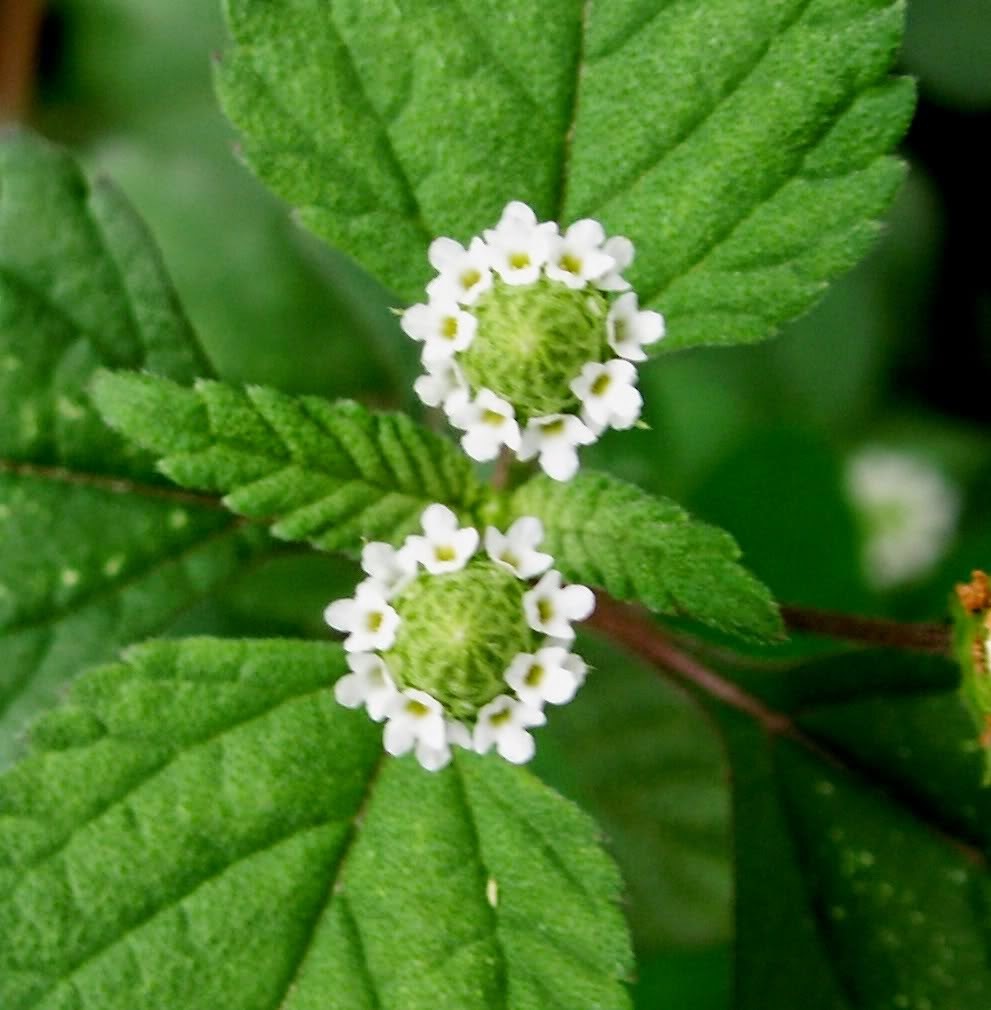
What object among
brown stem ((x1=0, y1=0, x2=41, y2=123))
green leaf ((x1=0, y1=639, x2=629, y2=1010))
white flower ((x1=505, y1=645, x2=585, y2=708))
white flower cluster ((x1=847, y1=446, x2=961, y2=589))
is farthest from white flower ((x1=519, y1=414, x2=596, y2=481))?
brown stem ((x1=0, y1=0, x2=41, y2=123))

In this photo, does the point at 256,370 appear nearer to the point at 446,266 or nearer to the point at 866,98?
the point at 446,266

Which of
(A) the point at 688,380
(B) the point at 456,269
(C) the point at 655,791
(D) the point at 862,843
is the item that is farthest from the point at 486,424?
(A) the point at 688,380

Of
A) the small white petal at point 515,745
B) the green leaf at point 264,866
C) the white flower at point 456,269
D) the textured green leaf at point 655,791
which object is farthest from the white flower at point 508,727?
the textured green leaf at point 655,791

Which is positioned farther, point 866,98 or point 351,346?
point 351,346

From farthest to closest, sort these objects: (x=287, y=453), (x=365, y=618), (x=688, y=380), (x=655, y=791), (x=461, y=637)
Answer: (x=688, y=380) < (x=655, y=791) < (x=287, y=453) < (x=365, y=618) < (x=461, y=637)

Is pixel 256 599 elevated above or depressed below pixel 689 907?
above

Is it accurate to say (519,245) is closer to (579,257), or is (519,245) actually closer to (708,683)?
(579,257)

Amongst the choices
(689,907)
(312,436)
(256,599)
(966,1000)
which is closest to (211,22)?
(256,599)
